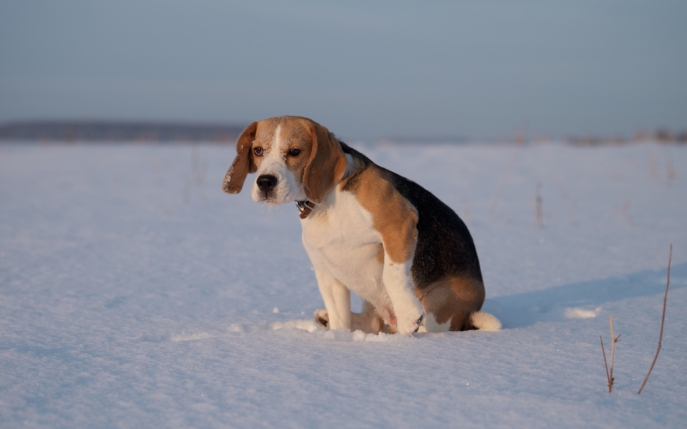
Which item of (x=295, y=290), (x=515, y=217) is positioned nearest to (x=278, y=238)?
(x=295, y=290)

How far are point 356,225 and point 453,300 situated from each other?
855 millimetres

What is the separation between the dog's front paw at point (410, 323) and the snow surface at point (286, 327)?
0.08 m

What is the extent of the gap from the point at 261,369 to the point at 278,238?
4407 mm

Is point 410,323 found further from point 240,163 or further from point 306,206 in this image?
point 240,163

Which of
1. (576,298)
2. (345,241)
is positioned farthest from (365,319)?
(576,298)

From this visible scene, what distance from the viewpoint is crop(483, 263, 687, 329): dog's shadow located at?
421 centimetres

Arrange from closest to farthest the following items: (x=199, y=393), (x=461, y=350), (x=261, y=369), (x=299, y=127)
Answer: (x=199, y=393) < (x=261, y=369) < (x=461, y=350) < (x=299, y=127)

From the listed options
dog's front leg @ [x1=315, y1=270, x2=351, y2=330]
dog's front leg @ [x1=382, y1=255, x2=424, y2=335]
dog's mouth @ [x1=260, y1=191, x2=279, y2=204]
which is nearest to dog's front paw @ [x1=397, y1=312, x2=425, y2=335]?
dog's front leg @ [x1=382, y1=255, x2=424, y2=335]

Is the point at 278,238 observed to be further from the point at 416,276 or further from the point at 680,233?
the point at 680,233

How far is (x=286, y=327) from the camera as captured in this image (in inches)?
151

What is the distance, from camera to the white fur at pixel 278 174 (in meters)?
3.23

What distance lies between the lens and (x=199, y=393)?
8.39 ft

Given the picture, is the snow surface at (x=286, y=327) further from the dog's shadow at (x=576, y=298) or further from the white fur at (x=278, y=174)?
the white fur at (x=278, y=174)

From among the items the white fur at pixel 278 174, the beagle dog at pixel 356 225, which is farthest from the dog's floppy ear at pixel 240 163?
the white fur at pixel 278 174
